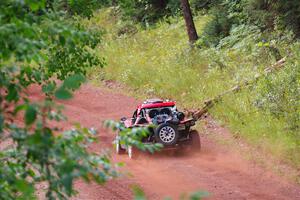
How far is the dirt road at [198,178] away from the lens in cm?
1066

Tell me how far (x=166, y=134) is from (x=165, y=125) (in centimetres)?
Answer: 19

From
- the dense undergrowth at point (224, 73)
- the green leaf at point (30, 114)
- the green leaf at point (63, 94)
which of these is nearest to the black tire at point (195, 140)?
the dense undergrowth at point (224, 73)

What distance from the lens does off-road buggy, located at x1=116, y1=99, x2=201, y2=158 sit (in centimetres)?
1255

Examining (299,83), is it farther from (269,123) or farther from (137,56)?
(137,56)

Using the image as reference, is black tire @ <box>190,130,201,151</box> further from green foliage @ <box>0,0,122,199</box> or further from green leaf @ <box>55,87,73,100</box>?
green leaf @ <box>55,87,73,100</box>

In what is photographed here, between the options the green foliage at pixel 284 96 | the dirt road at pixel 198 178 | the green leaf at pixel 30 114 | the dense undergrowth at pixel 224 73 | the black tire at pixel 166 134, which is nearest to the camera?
the green leaf at pixel 30 114

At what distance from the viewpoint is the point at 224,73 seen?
18.2m

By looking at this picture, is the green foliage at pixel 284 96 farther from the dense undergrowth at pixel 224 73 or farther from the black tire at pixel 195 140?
the black tire at pixel 195 140

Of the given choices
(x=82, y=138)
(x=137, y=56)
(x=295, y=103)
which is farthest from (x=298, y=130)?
(x=137, y=56)

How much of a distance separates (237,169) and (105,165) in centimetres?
844

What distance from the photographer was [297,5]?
17.0m

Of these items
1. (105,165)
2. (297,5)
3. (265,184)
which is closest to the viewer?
(105,165)

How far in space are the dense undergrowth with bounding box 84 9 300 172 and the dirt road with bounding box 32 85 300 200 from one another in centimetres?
77

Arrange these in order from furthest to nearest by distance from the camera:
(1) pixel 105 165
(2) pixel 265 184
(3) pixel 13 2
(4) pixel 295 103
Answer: (4) pixel 295 103, (2) pixel 265 184, (3) pixel 13 2, (1) pixel 105 165
